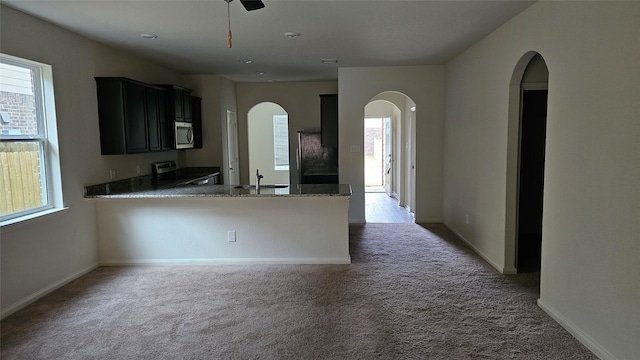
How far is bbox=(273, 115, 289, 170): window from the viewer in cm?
1046

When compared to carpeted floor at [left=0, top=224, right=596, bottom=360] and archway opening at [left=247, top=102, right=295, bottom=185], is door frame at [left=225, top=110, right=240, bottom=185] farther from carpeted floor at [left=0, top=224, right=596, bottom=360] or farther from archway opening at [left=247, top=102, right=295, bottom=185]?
carpeted floor at [left=0, top=224, right=596, bottom=360]

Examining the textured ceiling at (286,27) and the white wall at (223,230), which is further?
the white wall at (223,230)

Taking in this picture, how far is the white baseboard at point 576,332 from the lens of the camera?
8.25ft

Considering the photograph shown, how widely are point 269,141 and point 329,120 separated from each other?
394cm

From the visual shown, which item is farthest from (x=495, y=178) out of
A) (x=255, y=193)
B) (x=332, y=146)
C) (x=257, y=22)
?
(x=332, y=146)

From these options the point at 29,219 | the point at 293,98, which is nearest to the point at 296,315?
the point at 29,219

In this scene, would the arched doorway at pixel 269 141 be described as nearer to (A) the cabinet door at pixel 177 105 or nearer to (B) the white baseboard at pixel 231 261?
(A) the cabinet door at pixel 177 105

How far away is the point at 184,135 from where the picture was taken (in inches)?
241

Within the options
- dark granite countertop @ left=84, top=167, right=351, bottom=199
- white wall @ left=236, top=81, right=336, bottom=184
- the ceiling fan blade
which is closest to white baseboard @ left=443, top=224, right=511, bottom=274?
dark granite countertop @ left=84, top=167, right=351, bottom=199

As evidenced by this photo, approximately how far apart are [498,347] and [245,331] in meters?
1.73

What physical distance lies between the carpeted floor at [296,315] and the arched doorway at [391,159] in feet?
9.44

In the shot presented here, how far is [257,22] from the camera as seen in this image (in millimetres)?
3752

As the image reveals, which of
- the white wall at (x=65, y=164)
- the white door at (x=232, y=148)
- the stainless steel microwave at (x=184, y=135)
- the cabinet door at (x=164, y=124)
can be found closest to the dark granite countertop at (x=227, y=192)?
the white wall at (x=65, y=164)

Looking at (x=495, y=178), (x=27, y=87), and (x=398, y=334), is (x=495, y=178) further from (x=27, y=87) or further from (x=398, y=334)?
(x=27, y=87)
